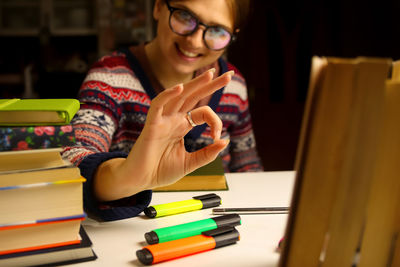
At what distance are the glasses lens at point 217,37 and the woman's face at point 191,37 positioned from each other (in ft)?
0.05

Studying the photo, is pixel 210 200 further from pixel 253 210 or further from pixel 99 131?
pixel 99 131

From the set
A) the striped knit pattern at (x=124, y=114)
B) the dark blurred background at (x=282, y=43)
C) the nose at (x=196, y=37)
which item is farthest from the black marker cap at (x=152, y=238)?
the dark blurred background at (x=282, y=43)

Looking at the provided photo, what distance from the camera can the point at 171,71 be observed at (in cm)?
133

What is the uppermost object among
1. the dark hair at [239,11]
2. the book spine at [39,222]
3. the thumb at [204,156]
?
the dark hair at [239,11]

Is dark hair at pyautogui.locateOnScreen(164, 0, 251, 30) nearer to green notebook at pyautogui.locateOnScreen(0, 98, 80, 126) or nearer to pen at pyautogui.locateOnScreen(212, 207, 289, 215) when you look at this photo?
pen at pyautogui.locateOnScreen(212, 207, 289, 215)

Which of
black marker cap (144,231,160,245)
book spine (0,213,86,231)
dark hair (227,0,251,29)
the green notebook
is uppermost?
dark hair (227,0,251,29)

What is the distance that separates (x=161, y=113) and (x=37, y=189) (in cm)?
Result: 21

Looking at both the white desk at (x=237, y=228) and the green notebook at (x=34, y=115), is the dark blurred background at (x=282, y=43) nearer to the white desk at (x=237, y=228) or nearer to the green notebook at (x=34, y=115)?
the white desk at (x=237, y=228)

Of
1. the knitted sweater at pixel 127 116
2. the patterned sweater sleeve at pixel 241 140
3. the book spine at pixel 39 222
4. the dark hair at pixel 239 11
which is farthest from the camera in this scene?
the patterned sweater sleeve at pixel 241 140

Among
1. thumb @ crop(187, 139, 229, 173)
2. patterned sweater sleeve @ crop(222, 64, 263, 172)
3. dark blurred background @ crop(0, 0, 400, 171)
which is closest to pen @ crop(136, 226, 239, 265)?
thumb @ crop(187, 139, 229, 173)

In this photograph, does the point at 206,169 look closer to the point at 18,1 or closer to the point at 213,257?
the point at 213,257

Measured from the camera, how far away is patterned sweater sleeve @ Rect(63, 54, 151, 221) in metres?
0.73

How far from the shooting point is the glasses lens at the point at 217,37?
46.7 inches

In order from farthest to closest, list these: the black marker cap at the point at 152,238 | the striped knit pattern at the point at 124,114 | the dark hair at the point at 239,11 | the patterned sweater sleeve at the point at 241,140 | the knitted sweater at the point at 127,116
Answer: the patterned sweater sleeve at the point at 241,140 < the dark hair at the point at 239,11 < the striped knit pattern at the point at 124,114 < the knitted sweater at the point at 127,116 < the black marker cap at the point at 152,238
